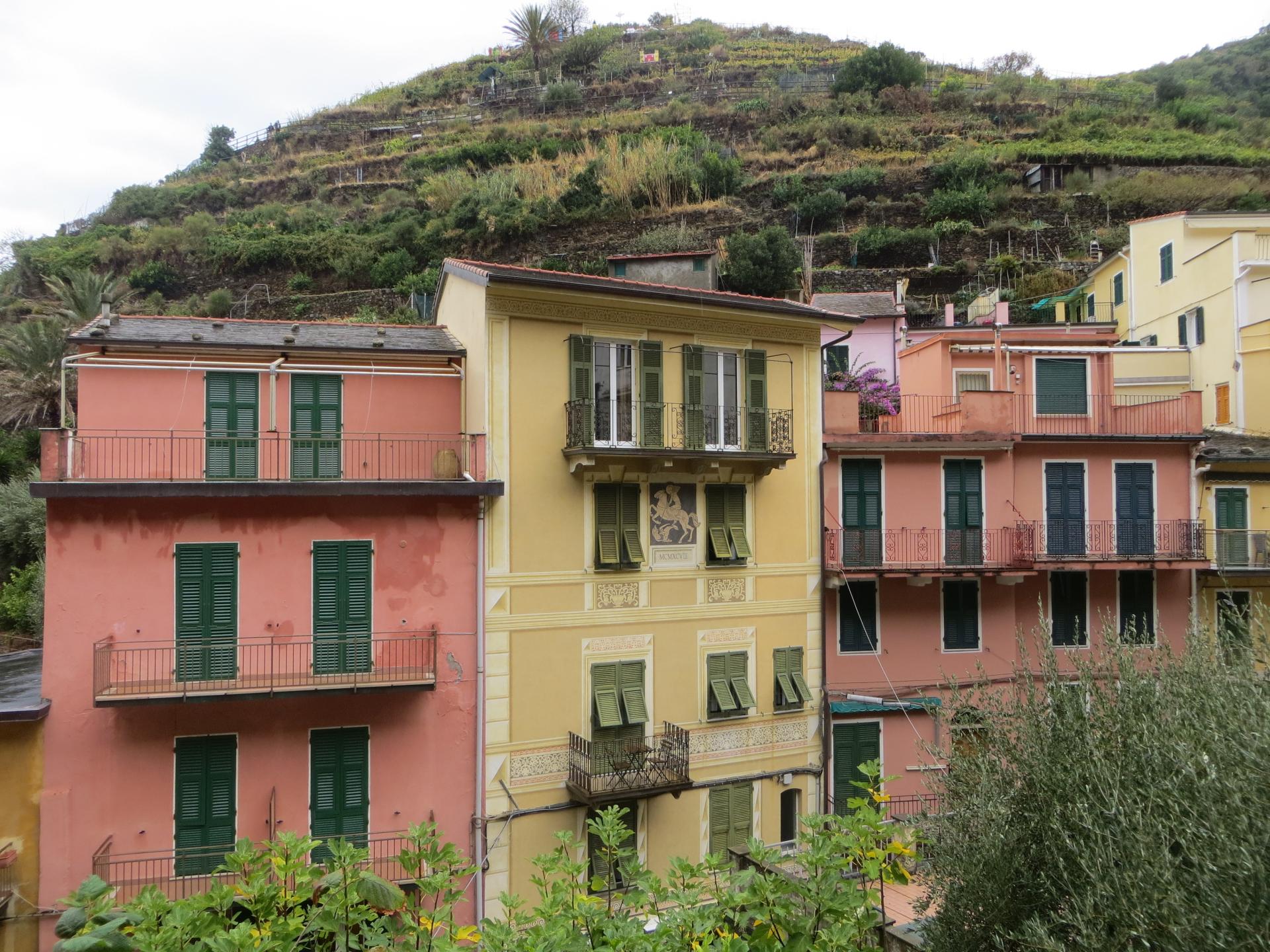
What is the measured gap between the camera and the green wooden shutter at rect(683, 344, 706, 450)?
1622 cm

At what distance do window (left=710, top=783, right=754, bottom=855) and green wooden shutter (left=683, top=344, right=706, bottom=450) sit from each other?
22.0 ft

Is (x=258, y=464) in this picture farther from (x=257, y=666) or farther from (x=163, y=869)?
(x=163, y=869)

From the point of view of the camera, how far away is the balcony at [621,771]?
1460cm

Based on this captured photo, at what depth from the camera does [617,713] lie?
15.3 metres

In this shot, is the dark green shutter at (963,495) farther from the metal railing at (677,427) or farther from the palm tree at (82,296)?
the palm tree at (82,296)

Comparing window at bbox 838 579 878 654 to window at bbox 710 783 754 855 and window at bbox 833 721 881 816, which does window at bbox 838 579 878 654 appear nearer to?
window at bbox 833 721 881 816

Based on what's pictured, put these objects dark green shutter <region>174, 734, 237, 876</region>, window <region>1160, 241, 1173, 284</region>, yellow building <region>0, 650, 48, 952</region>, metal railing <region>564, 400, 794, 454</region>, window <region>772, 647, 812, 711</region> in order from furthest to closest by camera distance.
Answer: window <region>1160, 241, 1173, 284</region> < window <region>772, 647, 812, 711</region> < metal railing <region>564, 400, 794, 454</region> < dark green shutter <region>174, 734, 237, 876</region> < yellow building <region>0, 650, 48, 952</region>

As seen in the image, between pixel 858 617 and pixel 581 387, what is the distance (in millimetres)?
7828

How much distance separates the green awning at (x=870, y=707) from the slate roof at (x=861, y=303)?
1265 centimetres

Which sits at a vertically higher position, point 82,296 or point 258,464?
point 82,296

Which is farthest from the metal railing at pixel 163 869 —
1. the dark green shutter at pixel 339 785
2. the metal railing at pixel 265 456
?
the metal railing at pixel 265 456

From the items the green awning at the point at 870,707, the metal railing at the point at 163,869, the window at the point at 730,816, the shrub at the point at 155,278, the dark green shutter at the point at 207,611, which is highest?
the shrub at the point at 155,278

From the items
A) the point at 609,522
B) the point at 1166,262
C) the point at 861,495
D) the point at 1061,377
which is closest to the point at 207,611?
the point at 609,522

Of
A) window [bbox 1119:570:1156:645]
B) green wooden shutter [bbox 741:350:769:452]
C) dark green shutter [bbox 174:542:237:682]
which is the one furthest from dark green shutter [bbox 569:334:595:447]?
window [bbox 1119:570:1156:645]
